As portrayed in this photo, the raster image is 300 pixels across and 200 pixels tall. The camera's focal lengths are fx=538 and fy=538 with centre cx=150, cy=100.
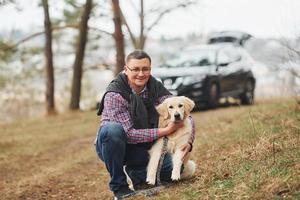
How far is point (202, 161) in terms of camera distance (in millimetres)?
7504

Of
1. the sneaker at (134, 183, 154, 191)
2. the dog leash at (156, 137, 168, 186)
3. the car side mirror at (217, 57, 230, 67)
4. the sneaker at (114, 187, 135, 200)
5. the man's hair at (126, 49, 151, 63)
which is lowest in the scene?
the sneaker at (134, 183, 154, 191)

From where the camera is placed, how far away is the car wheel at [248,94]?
56.7ft

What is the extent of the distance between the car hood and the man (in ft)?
28.8

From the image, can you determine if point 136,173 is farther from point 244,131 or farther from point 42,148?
point 42,148

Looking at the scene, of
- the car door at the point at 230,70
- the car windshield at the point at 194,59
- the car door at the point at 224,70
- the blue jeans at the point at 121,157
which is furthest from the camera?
the car door at the point at 230,70

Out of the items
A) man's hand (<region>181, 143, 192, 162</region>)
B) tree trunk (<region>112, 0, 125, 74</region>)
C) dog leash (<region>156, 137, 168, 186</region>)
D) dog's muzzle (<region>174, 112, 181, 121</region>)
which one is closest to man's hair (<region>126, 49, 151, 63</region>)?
dog's muzzle (<region>174, 112, 181, 121</region>)

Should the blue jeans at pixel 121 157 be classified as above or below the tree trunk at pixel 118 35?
below

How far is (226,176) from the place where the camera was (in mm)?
5590

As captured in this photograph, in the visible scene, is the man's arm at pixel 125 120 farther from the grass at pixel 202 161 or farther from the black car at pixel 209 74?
→ the black car at pixel 209 74

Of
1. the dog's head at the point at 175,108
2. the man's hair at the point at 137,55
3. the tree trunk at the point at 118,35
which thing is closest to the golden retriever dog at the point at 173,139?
the dog's head at the point at 175,108

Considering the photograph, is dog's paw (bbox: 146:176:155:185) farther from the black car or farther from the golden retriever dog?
the black car

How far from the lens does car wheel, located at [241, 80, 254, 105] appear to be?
17297 millimetres

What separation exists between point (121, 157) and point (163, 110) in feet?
2.21

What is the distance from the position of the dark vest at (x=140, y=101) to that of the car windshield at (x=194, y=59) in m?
9.57
